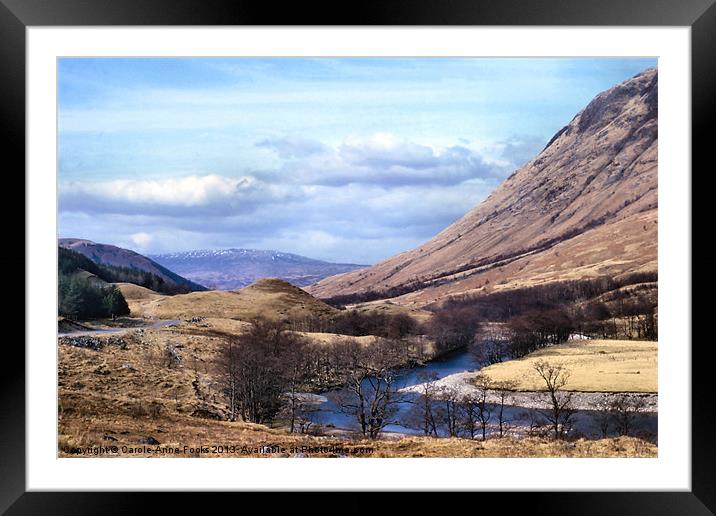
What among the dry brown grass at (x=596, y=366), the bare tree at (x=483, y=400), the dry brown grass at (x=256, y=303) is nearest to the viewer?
→ the bare tree at (x=483, y=400)

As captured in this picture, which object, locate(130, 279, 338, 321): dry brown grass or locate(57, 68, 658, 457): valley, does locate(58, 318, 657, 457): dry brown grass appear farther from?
locate(130, 279, 338, 321): dry brown grass

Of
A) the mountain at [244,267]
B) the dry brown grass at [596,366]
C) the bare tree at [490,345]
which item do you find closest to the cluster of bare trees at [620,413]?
the dry brown grass at [596,366]

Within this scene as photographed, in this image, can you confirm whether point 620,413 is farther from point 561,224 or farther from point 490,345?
point 561,224

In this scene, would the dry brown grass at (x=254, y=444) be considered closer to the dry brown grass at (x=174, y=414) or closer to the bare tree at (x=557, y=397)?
the dry brown grass at (x=174, y=414)

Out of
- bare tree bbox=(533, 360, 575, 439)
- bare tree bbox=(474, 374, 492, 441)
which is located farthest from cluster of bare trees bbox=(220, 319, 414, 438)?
bare tree bbox=(533, 360, 575, 439)

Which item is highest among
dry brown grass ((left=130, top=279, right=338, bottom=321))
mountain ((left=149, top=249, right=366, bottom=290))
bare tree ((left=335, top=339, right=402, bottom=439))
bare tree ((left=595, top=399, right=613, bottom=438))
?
mountain ((left=149, top=249, right=366, bottom=290))

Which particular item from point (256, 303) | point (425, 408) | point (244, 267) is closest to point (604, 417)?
point (425, 408)
